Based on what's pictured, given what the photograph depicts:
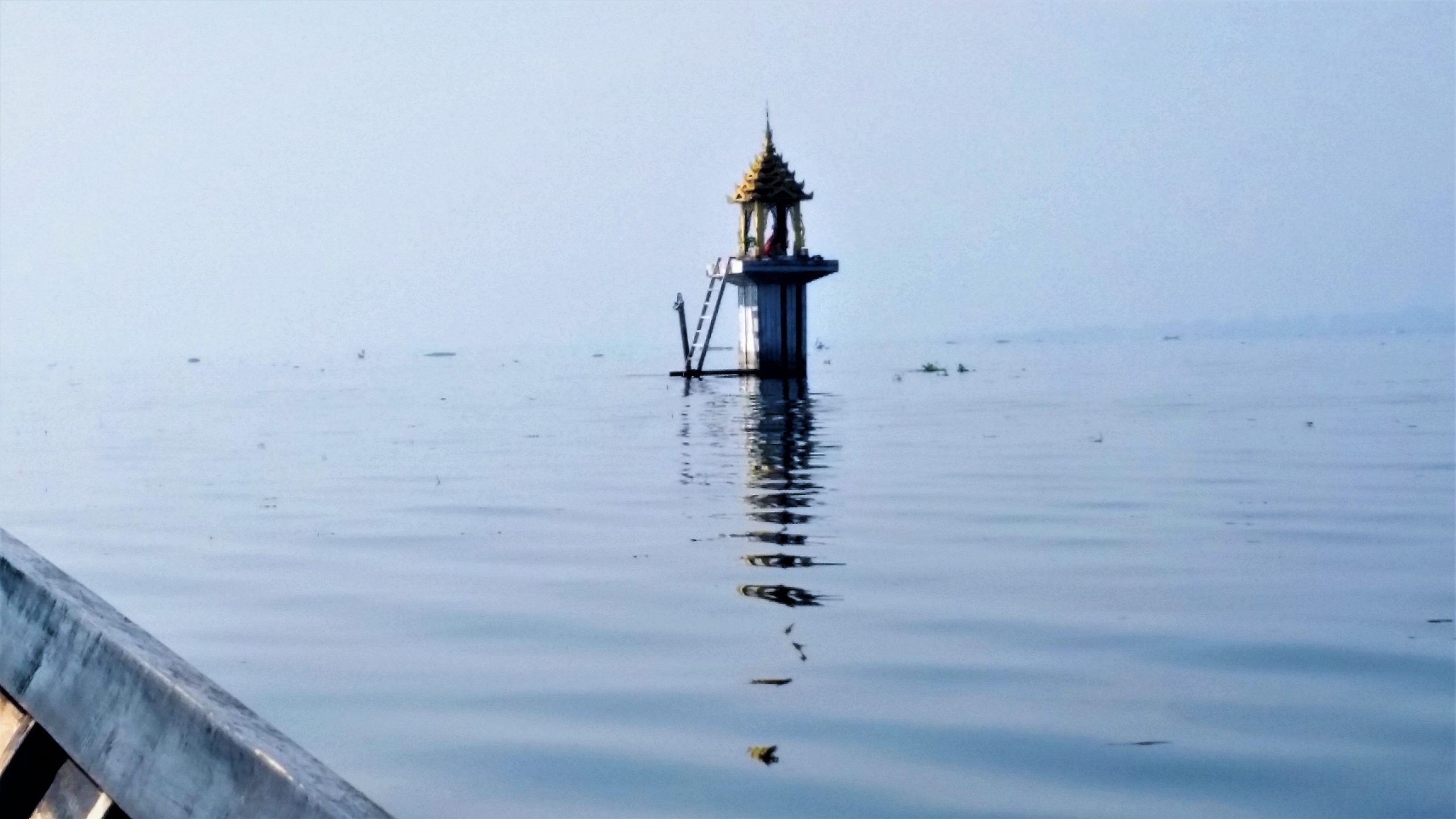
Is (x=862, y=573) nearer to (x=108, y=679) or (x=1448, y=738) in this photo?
(x=1448, y=738)

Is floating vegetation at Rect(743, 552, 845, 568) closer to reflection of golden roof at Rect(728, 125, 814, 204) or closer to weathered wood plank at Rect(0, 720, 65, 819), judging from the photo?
weathered wood plank at Rect(0, 720, 65, 819)

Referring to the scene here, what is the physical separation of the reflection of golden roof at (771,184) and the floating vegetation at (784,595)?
125ft

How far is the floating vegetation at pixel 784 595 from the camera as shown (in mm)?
10219

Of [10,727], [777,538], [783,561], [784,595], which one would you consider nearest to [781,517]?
[777,538]

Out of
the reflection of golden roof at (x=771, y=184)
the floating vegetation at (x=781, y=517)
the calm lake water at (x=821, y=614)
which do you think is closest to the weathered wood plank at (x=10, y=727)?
the calm lake water at (x=821, y=614)

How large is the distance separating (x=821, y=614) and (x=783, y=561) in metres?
2.40

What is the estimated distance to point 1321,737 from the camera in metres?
6.79

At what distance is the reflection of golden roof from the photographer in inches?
1901

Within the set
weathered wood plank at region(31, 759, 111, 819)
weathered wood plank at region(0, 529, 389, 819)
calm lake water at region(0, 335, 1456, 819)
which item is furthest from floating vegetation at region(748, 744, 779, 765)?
weathered wood plank at region(31, 759, 111, 819)

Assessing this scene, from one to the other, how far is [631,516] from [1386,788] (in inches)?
400

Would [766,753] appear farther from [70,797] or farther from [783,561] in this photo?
[783,561]

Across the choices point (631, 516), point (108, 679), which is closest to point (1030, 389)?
point (631, 516)

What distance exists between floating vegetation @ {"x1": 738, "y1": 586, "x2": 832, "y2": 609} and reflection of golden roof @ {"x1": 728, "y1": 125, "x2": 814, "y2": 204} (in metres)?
38.1

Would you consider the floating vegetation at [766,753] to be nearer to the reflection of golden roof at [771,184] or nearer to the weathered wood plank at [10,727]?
the weathered wood plank at [10,727]
